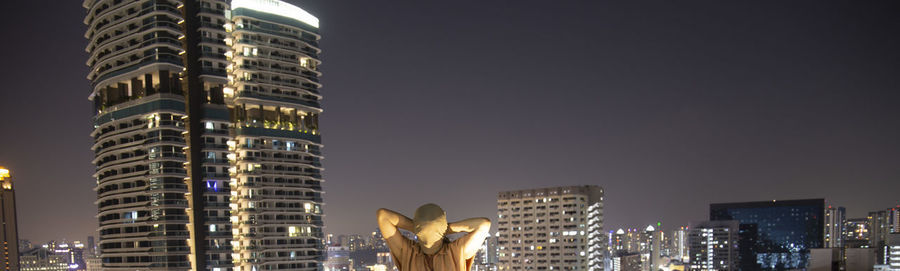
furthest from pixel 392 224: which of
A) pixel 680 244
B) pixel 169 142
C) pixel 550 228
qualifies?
pixel 680 244

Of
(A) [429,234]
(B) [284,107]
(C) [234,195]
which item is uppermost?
(B) [284,107]

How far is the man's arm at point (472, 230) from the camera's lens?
160 inches

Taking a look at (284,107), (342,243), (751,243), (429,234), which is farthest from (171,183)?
(342,243)

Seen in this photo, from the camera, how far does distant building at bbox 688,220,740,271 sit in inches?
3226

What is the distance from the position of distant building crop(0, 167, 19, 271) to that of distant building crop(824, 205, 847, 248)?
10111 centimetres

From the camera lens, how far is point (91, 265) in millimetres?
83125

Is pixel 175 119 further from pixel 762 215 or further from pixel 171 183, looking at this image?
pixel 762 215

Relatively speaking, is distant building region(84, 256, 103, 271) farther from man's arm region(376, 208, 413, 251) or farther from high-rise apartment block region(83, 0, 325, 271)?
man's arm region(376, 208, 413, 251)

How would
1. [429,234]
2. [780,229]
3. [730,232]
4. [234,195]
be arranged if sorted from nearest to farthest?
1. [429,234]
2. [234,195]
3. [730,232]
4. [780,229]

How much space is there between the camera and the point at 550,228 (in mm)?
55312

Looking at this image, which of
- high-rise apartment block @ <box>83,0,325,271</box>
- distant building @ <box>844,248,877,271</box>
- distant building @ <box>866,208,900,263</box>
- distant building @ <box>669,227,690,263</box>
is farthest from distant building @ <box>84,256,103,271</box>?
distant building @ <box>669,227,690,263</box>

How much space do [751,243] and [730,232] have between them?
8809 mm

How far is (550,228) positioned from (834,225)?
224ft

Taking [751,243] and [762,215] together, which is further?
[762,215]
